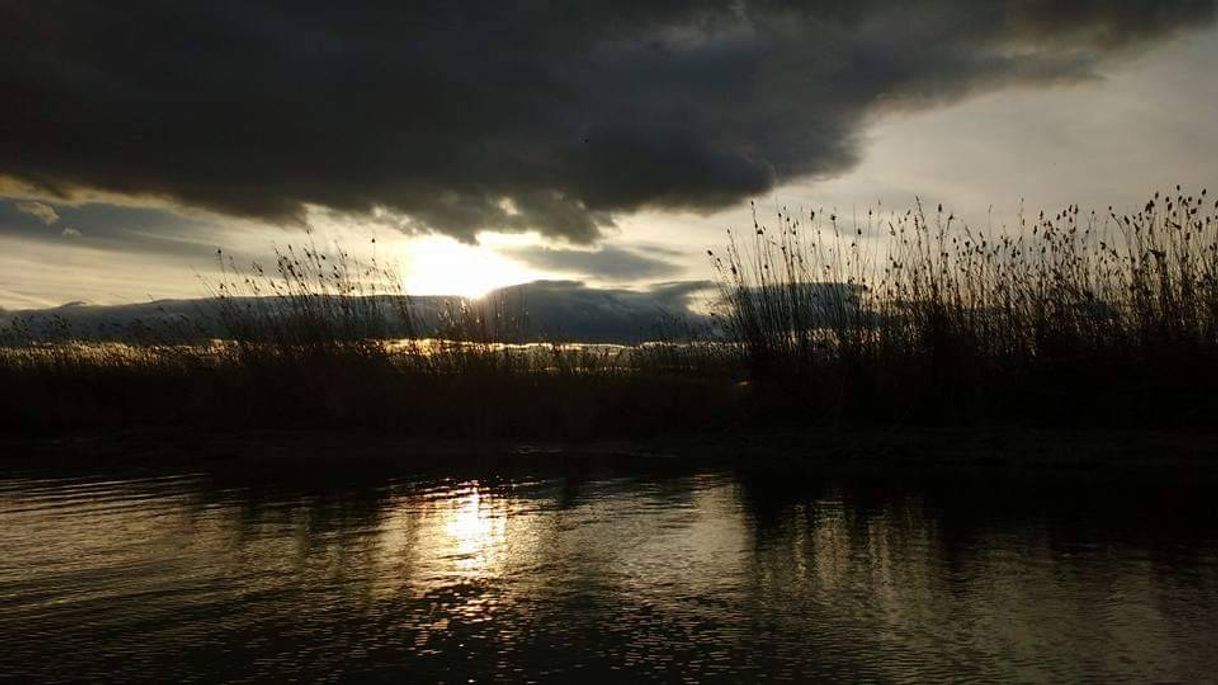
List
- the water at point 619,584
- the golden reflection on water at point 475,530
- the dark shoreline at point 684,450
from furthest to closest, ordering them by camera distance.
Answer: the dark shoreline at point 684,450
the golden reflection on water at point 475,530
the water at point 619,584

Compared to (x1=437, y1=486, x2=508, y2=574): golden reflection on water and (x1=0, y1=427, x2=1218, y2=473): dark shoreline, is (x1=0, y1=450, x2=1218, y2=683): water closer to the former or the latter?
(x1=437, y1=486, x2=508, y2=574): golden reflection on water

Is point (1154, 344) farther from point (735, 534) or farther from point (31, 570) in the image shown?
point (31, 570)

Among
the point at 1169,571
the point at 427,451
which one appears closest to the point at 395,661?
the point at 1169,571

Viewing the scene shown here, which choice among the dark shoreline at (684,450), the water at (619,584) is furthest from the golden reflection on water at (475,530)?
the dark shoreline at (684,450)

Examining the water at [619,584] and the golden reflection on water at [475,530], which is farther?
the golden reflection on water at [475,530]

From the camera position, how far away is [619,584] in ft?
12.3

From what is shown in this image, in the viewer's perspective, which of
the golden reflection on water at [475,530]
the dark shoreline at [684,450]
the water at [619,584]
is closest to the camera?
the water at [619,584]

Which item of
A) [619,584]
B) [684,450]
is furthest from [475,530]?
[684,450]

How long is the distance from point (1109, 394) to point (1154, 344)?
25.1 inches

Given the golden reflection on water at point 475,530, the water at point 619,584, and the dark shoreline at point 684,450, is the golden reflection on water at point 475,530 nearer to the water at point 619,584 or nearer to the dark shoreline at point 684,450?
the water at point 619,584

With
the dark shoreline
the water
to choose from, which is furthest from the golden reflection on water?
the dark shoreline

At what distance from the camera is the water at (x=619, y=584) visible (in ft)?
9.25

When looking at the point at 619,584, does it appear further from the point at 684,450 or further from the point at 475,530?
the point at 684,450

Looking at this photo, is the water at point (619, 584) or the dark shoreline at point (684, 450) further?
the dark shoreline at point (684, 450)
